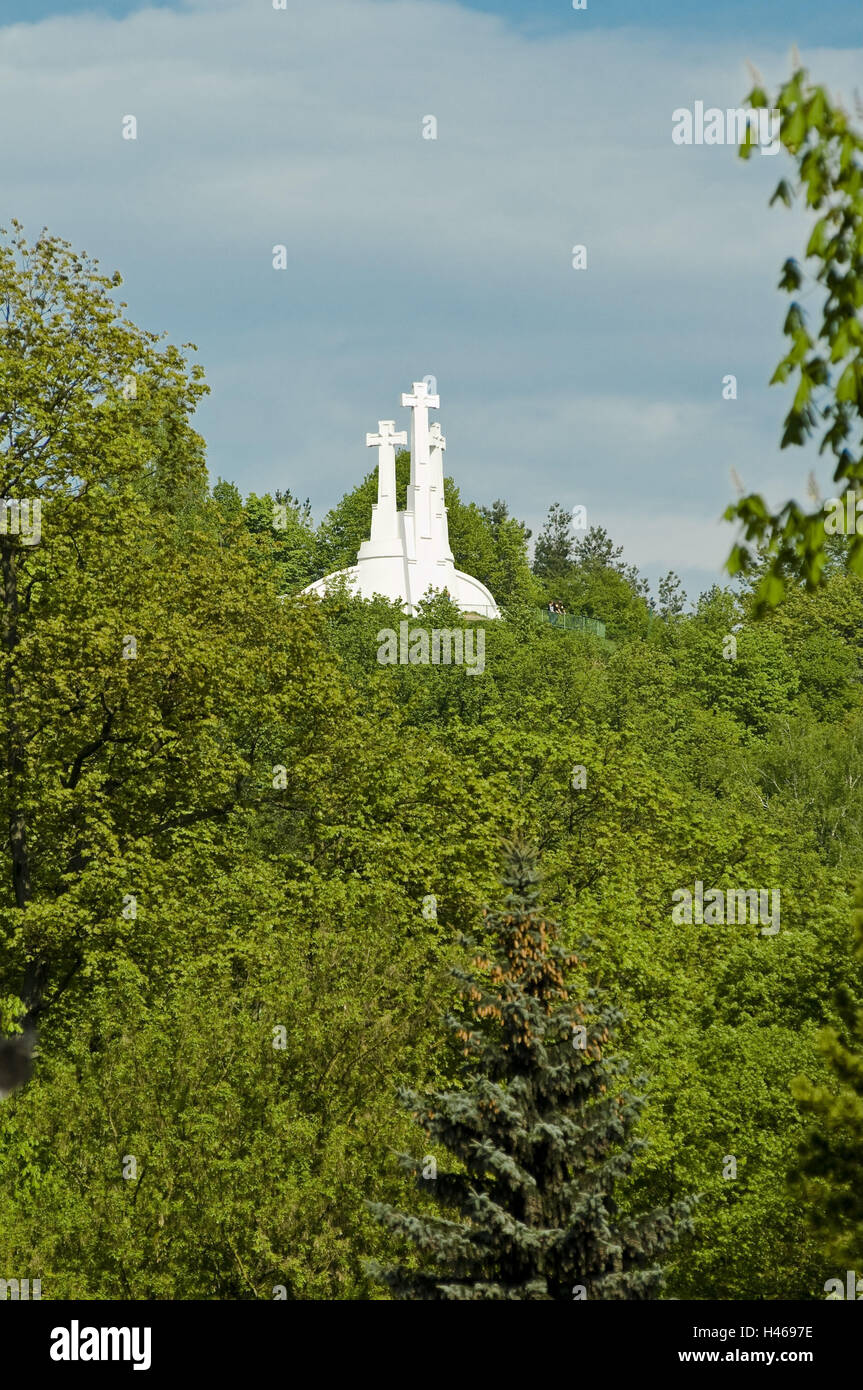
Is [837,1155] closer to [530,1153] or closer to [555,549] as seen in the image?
[530,1153]

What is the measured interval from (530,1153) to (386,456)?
60.4 meters

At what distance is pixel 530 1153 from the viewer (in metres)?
18.5

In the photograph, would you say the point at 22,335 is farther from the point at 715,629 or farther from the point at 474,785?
the point at 715,629

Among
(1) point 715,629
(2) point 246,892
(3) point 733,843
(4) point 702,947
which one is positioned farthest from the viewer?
(1) point 715,629

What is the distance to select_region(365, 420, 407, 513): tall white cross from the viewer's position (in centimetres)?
7588

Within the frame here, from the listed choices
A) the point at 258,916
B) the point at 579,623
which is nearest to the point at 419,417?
the point at 579,623

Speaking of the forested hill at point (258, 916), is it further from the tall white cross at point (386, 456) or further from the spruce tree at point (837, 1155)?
the tall white cross at point (386, 456)

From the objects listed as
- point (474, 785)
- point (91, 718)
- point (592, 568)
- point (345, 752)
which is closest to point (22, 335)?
point (91, 718)

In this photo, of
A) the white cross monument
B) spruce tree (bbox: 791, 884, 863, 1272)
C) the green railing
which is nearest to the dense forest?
spruce tree (bbox: 791, 884, 863, 1272)

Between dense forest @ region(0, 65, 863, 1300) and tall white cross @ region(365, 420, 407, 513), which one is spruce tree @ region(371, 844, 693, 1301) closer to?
dense forest @ region(0, 65, 863, 1300)

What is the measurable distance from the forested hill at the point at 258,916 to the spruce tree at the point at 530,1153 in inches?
74.3
